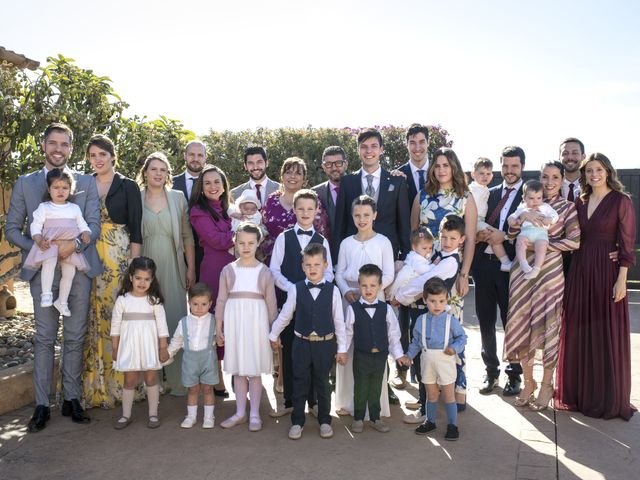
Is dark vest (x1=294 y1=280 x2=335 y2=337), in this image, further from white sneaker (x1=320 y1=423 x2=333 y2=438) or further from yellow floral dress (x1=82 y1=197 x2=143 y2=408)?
yellow floral dress (x1=82 y1=197 x2=143 y2=408)

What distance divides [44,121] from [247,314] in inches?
108

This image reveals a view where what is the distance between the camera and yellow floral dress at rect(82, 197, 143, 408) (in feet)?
16.1

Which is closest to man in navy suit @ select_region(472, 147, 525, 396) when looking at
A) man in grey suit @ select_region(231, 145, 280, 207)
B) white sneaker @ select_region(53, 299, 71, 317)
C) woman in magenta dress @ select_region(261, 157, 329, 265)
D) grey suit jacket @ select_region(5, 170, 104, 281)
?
woman in magenta dress @ select_region(261, 157, 329, 265)

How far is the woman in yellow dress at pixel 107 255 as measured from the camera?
489cm

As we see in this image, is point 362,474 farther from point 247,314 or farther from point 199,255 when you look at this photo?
point 199,255

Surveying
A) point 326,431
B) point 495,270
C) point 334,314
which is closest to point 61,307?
point 334,314

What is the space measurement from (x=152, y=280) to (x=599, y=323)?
11.2 ft

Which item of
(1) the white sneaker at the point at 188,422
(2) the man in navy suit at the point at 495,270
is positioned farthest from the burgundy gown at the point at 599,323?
(1) the white sneaker at the point at 188,422

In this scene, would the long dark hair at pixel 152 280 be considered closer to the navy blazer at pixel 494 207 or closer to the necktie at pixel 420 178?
the necktie at pixel 420 178

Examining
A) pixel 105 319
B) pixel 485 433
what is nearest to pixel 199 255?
pixel 105 319

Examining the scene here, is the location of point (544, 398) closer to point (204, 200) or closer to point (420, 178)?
point (420, 178)

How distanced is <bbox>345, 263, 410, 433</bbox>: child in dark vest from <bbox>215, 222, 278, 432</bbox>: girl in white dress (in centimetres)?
65

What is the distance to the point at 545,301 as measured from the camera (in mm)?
4820

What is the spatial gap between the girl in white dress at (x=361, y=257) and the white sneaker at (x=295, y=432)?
0.60 metres
